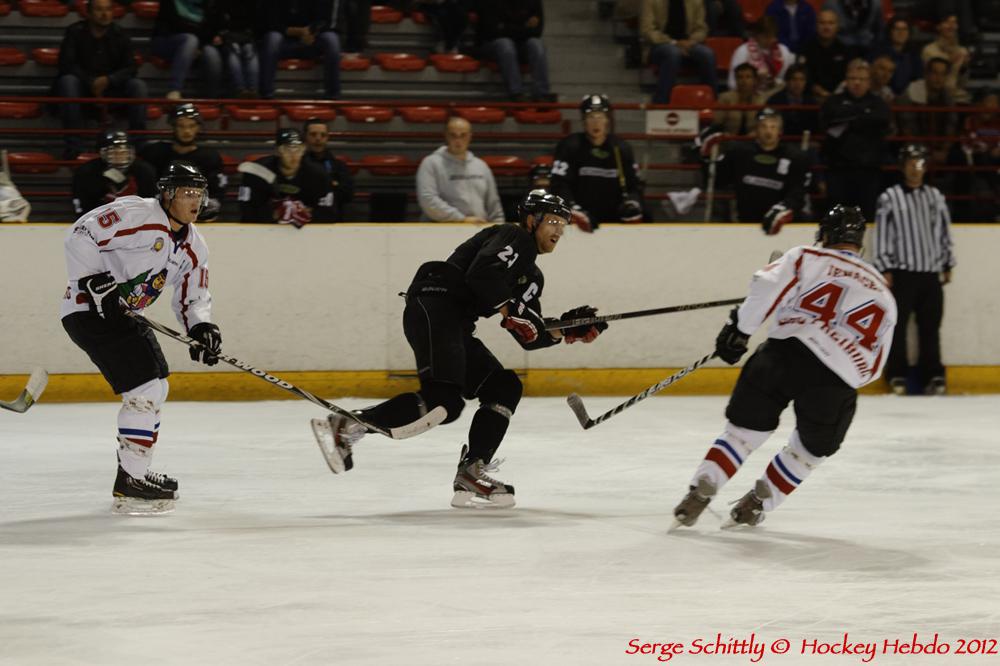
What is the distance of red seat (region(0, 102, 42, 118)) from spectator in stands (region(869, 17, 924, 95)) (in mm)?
5665

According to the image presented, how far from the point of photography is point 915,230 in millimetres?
8805

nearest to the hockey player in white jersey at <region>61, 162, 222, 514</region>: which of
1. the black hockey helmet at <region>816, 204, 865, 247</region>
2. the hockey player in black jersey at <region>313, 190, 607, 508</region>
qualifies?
the hockey player in black jersey at <region>313, 190, 607, 508</region>

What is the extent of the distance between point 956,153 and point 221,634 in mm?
7522

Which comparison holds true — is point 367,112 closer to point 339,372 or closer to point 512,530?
point 339,372

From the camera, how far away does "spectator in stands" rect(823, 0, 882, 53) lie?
35.0 ft

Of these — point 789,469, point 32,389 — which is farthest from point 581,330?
point 32,389

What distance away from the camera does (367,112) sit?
960 centimetres

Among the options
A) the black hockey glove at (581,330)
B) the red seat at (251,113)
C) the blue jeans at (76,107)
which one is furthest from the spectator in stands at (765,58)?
the black hockey glove at (581,330)

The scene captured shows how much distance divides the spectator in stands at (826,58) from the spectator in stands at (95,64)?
4372mm

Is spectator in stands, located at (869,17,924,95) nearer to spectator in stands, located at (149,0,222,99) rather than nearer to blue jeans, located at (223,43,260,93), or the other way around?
blue jeans, located at (223,43,260,93)

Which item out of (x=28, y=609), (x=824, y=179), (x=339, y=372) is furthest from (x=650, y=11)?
(x=28, y=609)

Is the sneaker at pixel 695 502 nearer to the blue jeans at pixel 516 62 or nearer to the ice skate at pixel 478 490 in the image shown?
the ice skate at pixel 478 490

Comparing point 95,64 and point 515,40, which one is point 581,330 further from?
point 515,40

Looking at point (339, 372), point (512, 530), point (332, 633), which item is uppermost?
point (332, 633)
